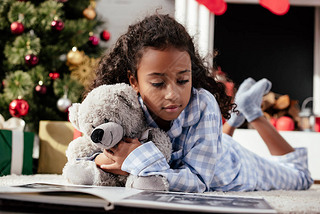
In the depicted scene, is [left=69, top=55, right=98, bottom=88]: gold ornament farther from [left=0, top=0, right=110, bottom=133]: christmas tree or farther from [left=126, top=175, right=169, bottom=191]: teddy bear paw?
[left=126, top=175, right=169, bottom=191]: teddy bear paw

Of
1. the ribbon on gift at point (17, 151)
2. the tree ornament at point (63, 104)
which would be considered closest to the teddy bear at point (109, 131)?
the ribbon on gift at point (17, 151)

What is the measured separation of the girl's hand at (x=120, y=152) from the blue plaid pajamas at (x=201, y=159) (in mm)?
14

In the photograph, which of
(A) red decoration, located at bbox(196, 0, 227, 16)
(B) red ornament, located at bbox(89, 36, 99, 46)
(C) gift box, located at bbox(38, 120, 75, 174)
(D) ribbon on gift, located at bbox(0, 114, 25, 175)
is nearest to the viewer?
(D) ribbon on gift, located at bbox(0, 114, 25, 175)

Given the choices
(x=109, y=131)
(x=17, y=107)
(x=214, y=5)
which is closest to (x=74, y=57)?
(x=17, y=107)

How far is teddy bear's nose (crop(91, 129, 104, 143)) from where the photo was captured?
0.68 meters

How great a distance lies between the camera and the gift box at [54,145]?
1.49 metres

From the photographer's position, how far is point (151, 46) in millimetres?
801

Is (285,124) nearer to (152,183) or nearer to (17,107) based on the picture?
(17,107)

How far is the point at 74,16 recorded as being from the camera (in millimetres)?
2035

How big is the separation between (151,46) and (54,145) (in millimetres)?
851

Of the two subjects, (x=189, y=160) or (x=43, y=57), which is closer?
(x=189, y=160)

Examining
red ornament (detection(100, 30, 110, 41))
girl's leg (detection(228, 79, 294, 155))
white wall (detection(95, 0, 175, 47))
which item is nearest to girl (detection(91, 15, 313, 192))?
girl's leg (detection(228, 79, 294, 155))

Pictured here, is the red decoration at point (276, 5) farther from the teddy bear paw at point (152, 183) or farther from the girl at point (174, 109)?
the teddy bear paw at point (152, 183)

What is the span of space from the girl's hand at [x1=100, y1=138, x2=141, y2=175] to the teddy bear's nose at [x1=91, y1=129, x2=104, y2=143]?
8 centimetres
